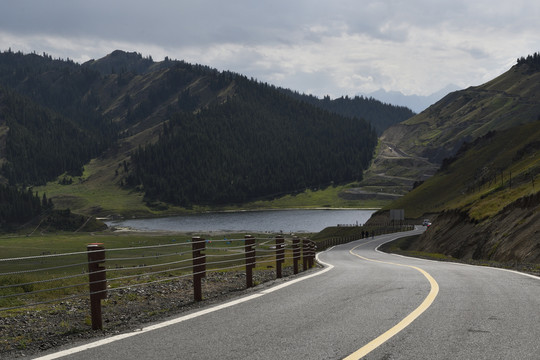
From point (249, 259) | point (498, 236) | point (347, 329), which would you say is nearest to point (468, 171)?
point (498, 236)

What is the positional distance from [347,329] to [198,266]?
16.5ft

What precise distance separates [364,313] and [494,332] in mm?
2429

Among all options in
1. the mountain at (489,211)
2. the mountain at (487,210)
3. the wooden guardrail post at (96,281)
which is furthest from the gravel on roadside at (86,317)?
the mountain at (489,211)

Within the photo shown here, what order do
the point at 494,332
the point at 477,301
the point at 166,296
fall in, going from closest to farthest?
1. the point at 494,332
2. the point at 477,301
3. the point at 166,296

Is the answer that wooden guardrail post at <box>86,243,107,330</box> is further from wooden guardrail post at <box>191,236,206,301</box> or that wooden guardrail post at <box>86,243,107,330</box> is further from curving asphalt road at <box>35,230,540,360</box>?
wooden guardrail post at <box>191,236,206,301</box>

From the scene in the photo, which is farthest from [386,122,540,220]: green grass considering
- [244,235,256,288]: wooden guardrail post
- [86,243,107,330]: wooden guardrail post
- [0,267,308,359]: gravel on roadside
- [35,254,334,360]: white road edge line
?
[86,243,107,330]: wooden guardrail post

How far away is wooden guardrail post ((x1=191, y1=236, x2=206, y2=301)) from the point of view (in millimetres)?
11969

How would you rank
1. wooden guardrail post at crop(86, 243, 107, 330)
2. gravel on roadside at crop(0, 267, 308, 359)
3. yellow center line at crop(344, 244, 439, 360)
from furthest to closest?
wooden guardrail post at crop(86, 243, 107, 330)
gravel on roadside at crop(0, 267, 308, 359)
yellow center line at crop(344, 244, 439, 360)

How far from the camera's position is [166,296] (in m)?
14.0

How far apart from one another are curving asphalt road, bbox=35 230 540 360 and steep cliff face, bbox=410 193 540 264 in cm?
2210

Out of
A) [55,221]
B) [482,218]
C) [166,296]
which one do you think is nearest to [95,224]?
[55,221]

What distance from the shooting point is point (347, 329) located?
314 inches

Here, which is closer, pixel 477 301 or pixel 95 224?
pixel 477 301

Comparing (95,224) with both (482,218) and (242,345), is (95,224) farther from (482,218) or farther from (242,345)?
(242,345)
